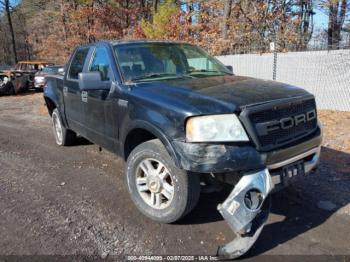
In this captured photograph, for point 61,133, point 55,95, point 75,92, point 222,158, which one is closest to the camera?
point 222,158

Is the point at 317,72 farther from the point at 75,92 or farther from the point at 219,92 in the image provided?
the point at 219,92

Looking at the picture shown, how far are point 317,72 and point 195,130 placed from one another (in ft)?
30.4

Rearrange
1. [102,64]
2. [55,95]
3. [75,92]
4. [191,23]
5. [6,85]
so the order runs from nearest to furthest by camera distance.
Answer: [102,64]
[75,92]
[55,95]
[6,85]
[191,23]

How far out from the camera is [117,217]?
12.5 feet

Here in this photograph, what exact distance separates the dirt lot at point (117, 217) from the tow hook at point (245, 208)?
0.17 m

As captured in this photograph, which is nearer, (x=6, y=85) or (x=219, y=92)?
(x=219, y=92)

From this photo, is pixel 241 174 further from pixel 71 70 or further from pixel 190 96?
pixel 71 70

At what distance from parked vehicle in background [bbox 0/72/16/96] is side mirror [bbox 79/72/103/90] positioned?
16128 millimetres

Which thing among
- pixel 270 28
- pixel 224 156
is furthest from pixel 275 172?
pixel 270 28

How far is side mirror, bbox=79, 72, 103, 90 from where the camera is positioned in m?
4.03

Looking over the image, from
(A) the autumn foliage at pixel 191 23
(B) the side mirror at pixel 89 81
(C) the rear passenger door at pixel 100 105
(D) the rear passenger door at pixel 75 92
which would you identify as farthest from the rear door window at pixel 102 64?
(A) the autumn foliage at pixel 191 23

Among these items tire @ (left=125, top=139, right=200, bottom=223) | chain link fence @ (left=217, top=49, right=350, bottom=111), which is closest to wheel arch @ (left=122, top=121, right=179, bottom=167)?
tire @ (left=125, top=139, right=200, bottom=223)

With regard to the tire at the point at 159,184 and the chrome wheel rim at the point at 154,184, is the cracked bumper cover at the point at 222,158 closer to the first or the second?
the tire at the point at 159,184

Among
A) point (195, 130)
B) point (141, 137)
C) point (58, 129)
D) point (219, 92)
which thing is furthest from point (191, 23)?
point (195, 130)
